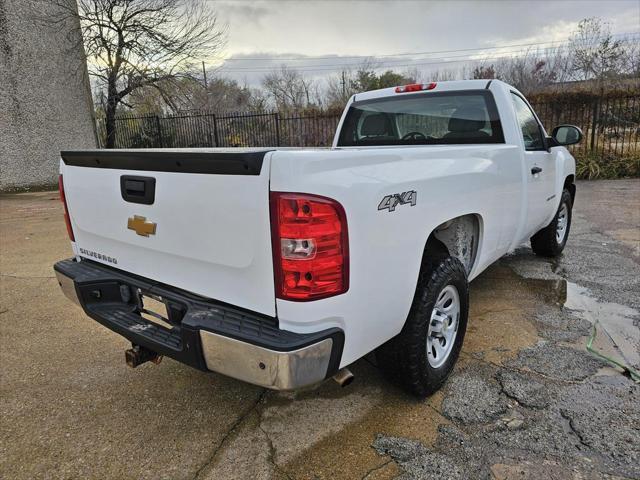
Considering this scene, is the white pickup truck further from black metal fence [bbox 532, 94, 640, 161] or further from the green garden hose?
black metal fence [bbox 532, 94, 640, 161]

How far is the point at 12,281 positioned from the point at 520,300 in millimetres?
5332

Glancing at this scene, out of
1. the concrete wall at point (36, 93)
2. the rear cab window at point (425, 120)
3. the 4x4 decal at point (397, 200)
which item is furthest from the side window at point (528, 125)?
the concrete wall at point (36, 93)

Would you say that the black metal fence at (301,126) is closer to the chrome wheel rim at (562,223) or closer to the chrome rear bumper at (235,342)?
the chrome wheel rim at (562,223)

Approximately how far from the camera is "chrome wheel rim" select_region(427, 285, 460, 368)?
2.73m

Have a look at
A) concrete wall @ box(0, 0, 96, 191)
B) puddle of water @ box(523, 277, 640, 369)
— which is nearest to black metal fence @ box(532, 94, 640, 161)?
puddle of water @ box(523, 277, 640, 369)

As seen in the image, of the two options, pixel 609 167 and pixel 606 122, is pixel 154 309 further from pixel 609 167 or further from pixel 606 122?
pixel 606 122

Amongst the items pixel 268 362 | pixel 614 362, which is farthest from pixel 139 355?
pixel 614 362

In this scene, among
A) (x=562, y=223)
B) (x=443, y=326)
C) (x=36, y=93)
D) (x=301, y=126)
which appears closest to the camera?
(x=443, y=326)

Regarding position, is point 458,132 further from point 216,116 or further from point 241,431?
point 216,116

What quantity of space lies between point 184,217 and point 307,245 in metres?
0.68

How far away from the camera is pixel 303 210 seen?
1793 mm

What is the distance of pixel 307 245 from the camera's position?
182 centimetres

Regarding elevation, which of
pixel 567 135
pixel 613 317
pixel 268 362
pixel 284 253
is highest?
pixel 567 135

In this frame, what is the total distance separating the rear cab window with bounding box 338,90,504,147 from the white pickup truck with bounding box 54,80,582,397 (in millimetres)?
673
